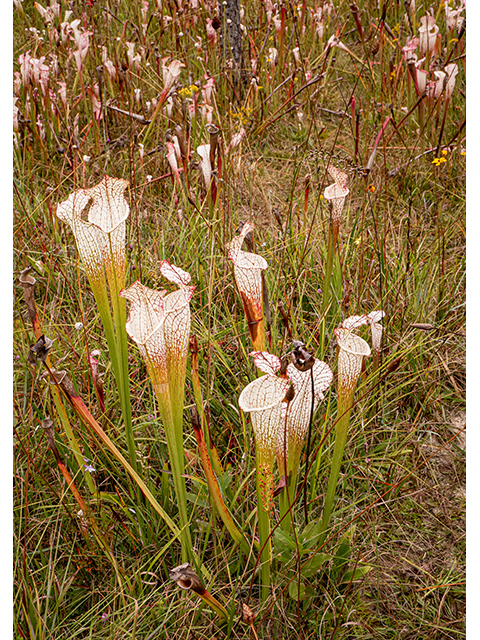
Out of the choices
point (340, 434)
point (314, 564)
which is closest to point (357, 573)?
point (314, 564)

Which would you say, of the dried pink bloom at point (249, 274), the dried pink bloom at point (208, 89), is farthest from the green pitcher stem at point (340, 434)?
the dried pink bloom at point (208, 89)

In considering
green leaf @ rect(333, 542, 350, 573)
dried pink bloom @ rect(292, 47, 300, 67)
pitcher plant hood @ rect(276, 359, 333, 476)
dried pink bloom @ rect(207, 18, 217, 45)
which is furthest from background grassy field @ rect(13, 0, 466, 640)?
dried pink bloom @ rect(207, 18, 217, 45)

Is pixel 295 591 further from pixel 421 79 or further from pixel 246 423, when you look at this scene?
pixel 421 79

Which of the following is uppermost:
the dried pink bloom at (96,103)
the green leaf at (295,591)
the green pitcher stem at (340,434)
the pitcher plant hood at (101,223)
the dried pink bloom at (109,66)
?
the dried pink bloom at (109,66)

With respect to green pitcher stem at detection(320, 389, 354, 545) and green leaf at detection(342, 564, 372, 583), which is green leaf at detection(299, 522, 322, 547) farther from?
green leaf at detection(342, 564, 372, 583)

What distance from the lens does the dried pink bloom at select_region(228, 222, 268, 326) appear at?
3.27 feet

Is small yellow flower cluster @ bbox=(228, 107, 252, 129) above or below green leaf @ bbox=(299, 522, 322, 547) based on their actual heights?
above

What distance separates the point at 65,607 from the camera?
47.9 inches

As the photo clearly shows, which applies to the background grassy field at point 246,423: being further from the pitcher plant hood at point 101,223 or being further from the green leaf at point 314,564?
the pitcher plant hood at point 101,223

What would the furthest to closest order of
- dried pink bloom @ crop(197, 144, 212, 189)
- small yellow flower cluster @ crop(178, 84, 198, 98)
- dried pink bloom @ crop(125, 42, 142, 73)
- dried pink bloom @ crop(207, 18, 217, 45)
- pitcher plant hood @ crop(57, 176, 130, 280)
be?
dried pink bloom @ crop(207, 18, 217, 45) → dried pink bloom @ crop(125, 42, 142, 73) → small yellow flower cluster @ crop(178, 84, 198, 98) → dried pink bloom @ crop(197, 144, 212, 189) → pitcher plant hood @ crop(57, 176, 130, 280)

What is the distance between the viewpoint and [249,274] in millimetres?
1005

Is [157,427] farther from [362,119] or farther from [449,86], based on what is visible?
[362,119]

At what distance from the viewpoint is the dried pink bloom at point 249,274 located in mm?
996

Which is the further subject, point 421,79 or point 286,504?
point 421,79
